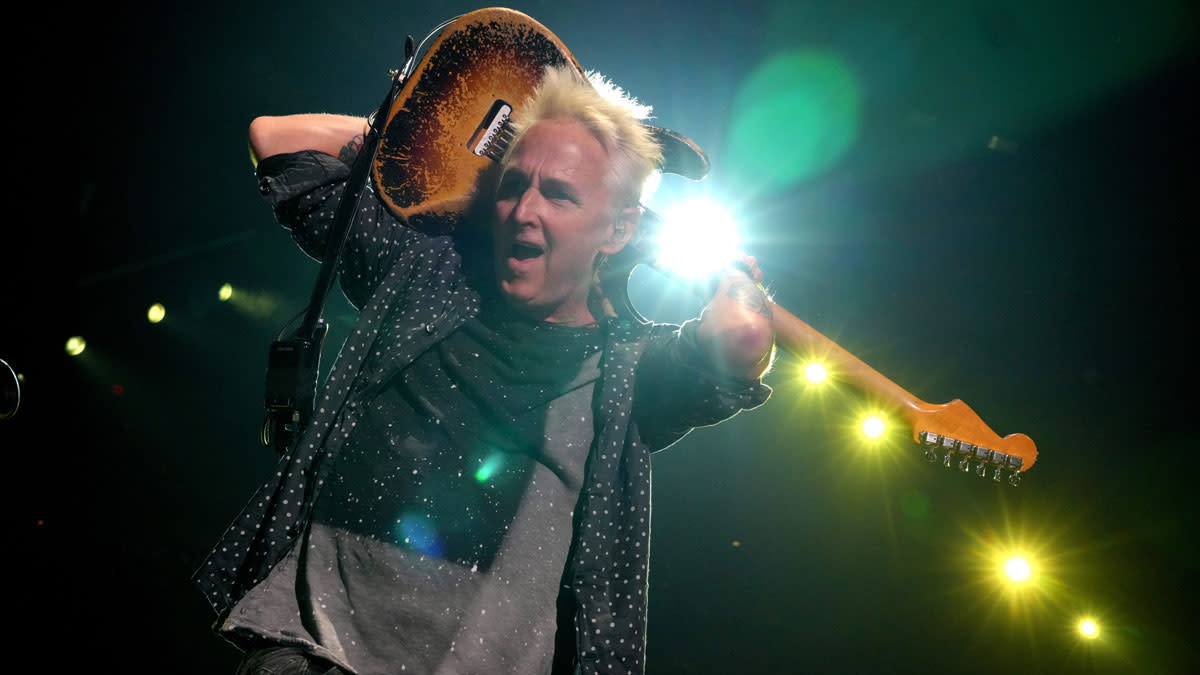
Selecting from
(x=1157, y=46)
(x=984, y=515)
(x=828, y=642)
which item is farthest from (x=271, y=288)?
(x=1157, y=46)

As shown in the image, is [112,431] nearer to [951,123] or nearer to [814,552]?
[814,552]

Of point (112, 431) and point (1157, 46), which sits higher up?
point (1157, 46)

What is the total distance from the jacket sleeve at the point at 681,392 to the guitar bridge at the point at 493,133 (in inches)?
31.5

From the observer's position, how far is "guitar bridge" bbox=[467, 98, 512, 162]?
158 cm

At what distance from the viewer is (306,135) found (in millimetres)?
1492

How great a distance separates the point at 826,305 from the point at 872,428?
2.88 feet

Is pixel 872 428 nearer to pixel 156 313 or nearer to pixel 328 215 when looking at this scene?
pixel 328 215

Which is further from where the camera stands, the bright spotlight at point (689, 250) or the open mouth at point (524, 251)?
the open mouth at point (524, 251)

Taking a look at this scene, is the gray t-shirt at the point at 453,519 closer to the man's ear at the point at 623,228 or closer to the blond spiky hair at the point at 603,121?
the man's ear at the point at 623,228

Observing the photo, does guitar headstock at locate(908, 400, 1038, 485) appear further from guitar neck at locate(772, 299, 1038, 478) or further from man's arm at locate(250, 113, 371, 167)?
man's arm at locate(250, 113, 371, 167)

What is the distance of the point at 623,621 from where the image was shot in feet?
3.87

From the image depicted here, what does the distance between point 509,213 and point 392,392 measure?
0.59 metres

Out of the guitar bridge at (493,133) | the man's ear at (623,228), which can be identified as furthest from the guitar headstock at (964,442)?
the guitar bridge at (493,133)

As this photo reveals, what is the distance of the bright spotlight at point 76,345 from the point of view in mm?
3633
